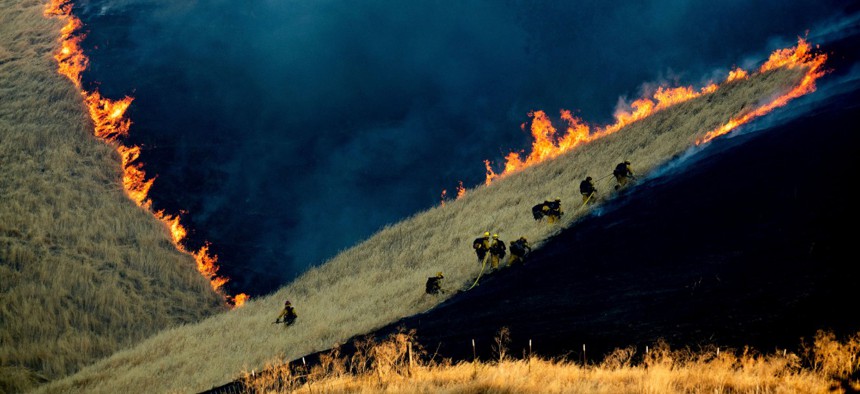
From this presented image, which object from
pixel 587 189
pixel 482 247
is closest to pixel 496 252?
pixel 482 247

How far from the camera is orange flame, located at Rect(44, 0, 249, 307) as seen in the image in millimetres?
37469

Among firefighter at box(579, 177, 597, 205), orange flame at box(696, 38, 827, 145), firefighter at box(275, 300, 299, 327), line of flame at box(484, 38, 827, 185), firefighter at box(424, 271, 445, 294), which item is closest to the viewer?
firefighter at box(424, 271, 445, 294)

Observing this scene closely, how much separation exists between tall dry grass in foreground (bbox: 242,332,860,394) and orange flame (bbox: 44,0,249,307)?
23.3 meters

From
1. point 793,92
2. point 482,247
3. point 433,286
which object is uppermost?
point 793,92

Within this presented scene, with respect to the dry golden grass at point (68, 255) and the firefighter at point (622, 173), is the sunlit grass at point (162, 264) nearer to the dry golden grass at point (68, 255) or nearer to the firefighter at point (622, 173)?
the dry golden grass at point (68, 255)

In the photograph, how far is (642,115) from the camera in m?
42.9

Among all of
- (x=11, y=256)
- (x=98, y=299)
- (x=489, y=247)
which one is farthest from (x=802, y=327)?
(x=11, y=256)

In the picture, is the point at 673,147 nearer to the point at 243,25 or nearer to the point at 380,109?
the point at 380,109

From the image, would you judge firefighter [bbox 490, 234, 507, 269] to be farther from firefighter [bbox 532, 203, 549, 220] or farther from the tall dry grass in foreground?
the tall dry grass in foreground

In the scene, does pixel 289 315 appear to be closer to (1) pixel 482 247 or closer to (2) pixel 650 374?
(1) pixel 482 247

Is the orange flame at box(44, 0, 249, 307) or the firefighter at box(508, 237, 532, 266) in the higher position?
the orange flame at box(44, 0, 249, 307)

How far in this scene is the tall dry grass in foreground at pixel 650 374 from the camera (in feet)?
36.3

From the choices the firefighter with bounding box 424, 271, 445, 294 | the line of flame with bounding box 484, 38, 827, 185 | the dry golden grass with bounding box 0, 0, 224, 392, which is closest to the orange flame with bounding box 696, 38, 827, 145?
the line of flame with bounding box 484, 38, 827, 185

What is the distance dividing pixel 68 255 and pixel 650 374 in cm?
2996
